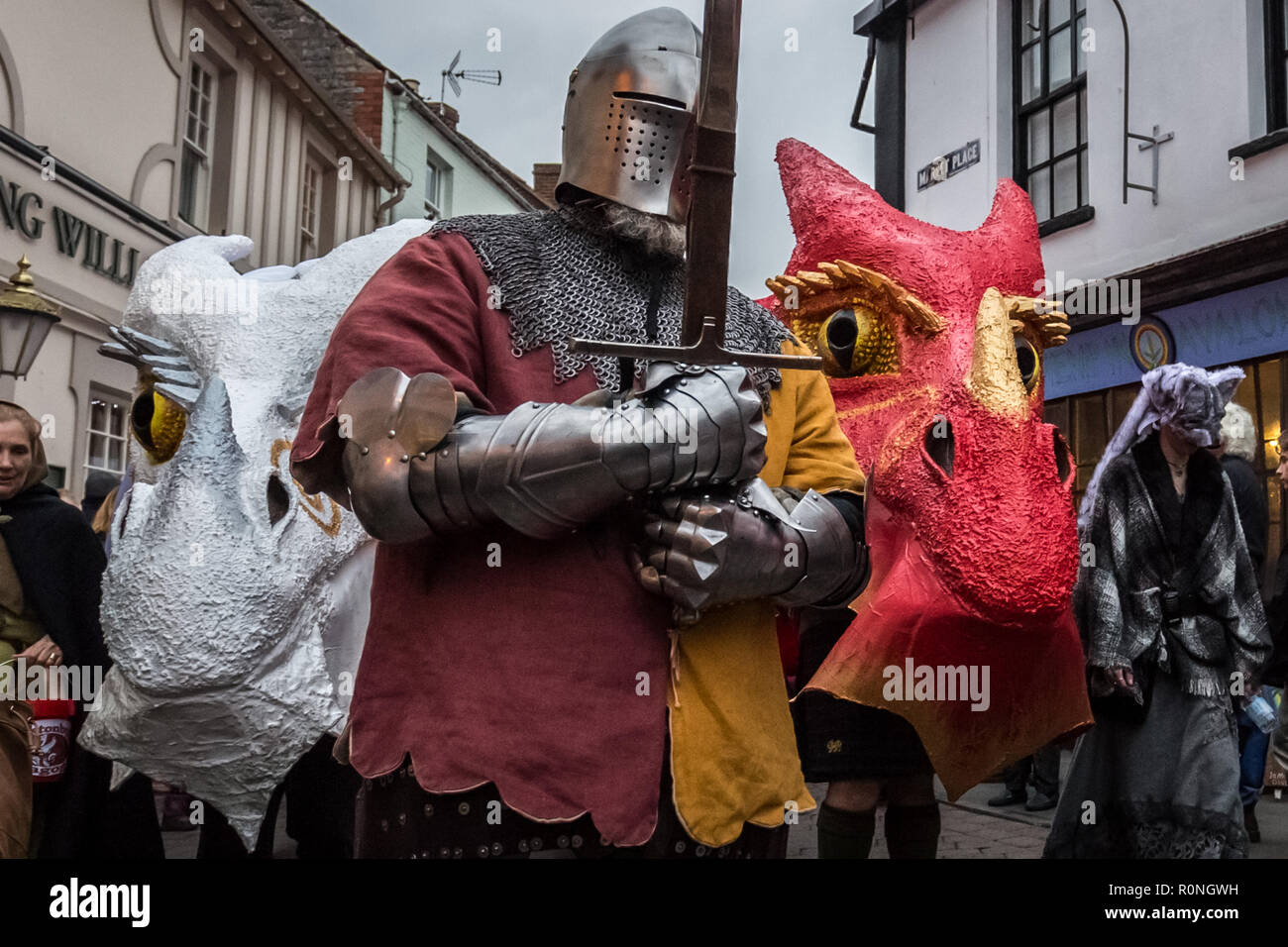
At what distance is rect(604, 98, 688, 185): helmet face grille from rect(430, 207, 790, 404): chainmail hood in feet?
0.42

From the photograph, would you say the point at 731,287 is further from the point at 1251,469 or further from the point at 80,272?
the point at 80,272

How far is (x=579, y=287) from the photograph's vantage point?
210 cm

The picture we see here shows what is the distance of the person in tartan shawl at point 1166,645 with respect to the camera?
3.82m

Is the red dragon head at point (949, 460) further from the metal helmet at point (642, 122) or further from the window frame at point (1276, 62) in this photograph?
the window frame at point (1276, 62)

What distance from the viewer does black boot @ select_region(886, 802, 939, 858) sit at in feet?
11.7

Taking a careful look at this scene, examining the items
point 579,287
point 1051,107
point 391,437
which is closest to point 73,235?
point 1051,107

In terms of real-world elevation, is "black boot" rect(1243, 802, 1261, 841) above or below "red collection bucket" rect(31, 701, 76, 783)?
below

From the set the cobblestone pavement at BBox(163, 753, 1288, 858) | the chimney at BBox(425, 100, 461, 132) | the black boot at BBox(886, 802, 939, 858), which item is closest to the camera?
the black boot at BBox(886, 802, 939, 858)

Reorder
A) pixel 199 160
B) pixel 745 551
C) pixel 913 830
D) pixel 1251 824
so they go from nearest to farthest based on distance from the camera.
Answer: pixel 745 551 → pixel 913 830 → pixel 1251 824 → pixel 199 160

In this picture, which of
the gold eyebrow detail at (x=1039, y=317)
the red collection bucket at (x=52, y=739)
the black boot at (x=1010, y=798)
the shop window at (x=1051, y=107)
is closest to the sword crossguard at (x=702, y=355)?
the gold eyebrow detail at (x=1039, y=317)

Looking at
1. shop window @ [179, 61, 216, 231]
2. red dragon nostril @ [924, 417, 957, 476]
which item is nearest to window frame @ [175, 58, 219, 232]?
shop window @ [179, 61, 216, 231]

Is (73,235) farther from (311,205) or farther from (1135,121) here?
(1135,121)

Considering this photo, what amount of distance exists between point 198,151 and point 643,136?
9.80 meters

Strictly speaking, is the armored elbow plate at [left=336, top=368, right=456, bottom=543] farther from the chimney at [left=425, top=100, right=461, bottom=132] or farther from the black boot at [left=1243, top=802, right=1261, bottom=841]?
the chimney at [left=425, top=100, right=461, bottom=132]
